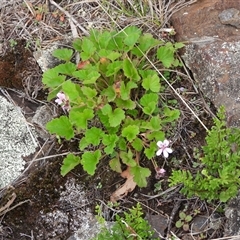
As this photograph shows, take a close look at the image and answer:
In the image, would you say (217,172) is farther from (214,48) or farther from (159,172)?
(214,48)

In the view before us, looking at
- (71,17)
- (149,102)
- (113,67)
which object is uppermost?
(71,17)

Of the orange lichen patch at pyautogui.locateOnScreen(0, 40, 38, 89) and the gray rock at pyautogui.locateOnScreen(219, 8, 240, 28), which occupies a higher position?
the orange lichen patch at pyautogui.locateOnScreen(0, 40, 38, 89)

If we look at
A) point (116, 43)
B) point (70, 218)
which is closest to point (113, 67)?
point (116, 43)

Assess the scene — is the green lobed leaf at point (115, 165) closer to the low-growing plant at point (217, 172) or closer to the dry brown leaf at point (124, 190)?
the dry brown leaf at point (124, 190)

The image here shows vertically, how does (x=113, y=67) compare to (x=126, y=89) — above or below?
above

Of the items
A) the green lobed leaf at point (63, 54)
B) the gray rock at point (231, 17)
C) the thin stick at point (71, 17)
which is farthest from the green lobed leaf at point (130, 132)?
the gray rock at point (231, 17)

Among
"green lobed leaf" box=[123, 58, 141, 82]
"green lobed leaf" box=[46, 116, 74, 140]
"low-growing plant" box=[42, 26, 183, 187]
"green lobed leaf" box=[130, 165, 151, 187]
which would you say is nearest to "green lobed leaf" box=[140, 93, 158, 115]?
"low-growing plant" box=[42, 26, 183, 187]

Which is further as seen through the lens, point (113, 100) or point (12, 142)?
point (12, 142)

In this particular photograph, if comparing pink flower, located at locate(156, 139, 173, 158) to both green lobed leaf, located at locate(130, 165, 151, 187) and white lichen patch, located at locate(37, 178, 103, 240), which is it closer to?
green lobed leaf, located at locate(130, 165, 151, 187)
